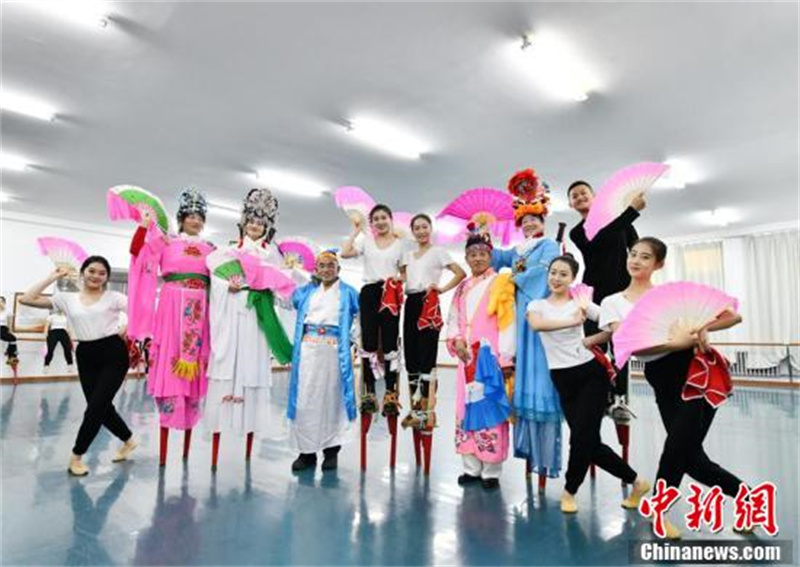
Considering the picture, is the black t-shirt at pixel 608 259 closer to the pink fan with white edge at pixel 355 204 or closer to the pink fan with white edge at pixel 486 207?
the pink fan with white edge at pixel 486 207

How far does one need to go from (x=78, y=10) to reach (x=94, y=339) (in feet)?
8.63

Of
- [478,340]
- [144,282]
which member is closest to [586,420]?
[478,340]

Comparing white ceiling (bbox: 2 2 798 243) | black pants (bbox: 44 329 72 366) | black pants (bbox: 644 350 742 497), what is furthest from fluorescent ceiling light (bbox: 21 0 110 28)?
black pants (bbox: 44 329 72 366)

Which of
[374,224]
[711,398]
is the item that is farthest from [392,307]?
[711,398]

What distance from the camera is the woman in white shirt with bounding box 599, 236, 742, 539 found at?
2.10m

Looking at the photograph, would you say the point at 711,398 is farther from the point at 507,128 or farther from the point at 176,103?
the point at 176,103

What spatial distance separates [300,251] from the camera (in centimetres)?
392

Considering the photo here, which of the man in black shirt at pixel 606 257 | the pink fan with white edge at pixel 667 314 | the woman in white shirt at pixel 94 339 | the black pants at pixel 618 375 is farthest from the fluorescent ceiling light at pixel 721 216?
the woman in white shirt at pixel 94 339

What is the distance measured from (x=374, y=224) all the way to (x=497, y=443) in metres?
1.64

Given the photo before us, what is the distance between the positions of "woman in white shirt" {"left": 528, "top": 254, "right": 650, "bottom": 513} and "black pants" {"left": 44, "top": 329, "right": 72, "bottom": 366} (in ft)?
30.2

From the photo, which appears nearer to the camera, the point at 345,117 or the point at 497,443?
the point at 497,443

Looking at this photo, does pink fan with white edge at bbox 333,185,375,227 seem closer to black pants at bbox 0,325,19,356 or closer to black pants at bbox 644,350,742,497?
black pants at bbox 644,350,742,497

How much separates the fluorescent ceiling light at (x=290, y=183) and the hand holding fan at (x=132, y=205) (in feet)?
14.6

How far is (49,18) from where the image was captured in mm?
4066
